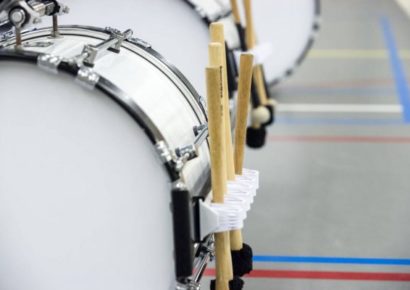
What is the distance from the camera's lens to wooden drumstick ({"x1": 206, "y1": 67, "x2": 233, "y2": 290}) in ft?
6.52

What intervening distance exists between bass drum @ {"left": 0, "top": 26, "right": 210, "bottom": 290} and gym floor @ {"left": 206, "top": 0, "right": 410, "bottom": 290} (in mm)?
790

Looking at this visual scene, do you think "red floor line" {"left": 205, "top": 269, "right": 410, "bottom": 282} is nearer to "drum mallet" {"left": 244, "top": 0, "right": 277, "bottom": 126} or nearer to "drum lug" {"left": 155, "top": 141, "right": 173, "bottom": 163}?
"drum lug" {"left": 155, "top": 141, "right": 173, "bottom": 163}

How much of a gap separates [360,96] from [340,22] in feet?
7.99

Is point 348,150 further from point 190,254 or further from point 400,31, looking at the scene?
point 400,31

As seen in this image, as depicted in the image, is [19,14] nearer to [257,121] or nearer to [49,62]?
[49,62]

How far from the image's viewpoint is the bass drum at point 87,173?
6.45ft

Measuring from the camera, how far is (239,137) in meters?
2.28

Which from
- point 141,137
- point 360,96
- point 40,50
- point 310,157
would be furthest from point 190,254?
point 360,96

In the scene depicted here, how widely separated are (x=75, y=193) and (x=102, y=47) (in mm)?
381

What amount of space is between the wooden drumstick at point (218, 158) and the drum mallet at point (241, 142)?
0.29 feet

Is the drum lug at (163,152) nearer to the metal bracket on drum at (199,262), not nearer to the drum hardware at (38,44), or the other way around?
the metal bracket on drum at (199,262)

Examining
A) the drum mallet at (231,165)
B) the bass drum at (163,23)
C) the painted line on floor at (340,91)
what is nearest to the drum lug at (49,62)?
the drum mallet at (231,165)

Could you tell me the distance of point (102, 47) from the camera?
82.5 inches

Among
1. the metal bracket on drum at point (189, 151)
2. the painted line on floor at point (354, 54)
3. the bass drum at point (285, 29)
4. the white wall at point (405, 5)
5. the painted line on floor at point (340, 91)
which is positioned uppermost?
the white wall at point (405, 5)
